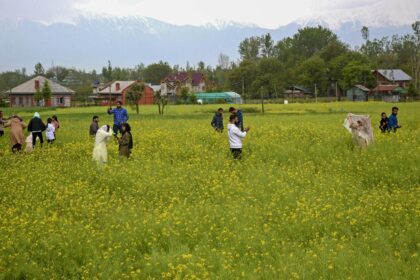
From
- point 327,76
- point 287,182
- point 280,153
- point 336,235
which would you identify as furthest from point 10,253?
point 327,76

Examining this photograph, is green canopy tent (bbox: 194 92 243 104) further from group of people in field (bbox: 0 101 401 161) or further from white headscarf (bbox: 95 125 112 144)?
white headscarf (bbox: 95 125 112 144)

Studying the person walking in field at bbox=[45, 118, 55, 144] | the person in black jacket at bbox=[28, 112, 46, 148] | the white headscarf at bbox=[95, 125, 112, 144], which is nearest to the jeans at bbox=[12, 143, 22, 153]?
the person in black jacket at bbox=[28, 112, 46, 148]

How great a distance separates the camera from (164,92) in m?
114

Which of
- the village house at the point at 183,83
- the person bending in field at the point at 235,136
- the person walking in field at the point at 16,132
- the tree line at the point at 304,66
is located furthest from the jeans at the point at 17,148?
the village house at the point at 183,83

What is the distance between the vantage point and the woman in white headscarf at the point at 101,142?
1559 centimetres

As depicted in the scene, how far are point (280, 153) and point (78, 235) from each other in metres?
9.24

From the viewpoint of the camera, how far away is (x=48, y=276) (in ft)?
26.1

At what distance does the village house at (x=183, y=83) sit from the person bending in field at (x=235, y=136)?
319 feet

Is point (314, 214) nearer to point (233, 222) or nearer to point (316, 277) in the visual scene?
point (233, 222)

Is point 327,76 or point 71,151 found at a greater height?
point 327,76

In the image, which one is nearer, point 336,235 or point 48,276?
point 48,276

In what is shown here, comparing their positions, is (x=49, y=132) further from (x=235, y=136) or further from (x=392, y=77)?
(x=392, y=77)

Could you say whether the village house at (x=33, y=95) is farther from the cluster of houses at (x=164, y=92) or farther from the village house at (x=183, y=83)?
the village house at (x=183, y=83)

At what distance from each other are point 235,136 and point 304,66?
79.1 metres
